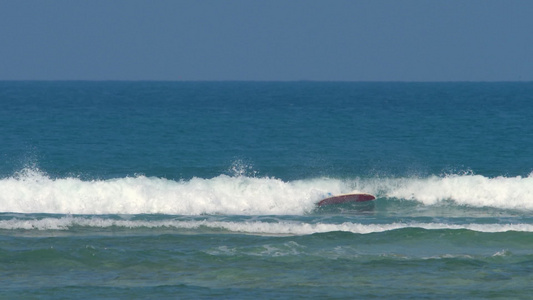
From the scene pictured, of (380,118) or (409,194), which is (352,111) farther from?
(409,194)

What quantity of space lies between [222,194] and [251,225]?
284 inches

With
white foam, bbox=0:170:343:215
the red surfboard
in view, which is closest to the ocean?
white foam, bbox=0:170:343:215

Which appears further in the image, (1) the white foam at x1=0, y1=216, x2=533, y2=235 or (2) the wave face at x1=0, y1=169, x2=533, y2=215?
(2) the wave face at x1=0, y1=169, x2=533, y2=215

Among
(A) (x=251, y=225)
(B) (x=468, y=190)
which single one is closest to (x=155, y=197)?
(A) (x=251, y=225)

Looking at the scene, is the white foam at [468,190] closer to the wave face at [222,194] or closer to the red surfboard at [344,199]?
the wave face at [222,194]

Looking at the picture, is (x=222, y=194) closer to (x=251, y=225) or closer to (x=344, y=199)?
(x=344, y=199)

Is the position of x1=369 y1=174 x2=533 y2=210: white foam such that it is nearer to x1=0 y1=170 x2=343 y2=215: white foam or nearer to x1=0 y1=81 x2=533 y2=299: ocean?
x1=0 y1=81 x2=533 y2=299: ocean

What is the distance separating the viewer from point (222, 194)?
33188 millimetres

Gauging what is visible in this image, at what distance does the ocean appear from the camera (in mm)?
19516

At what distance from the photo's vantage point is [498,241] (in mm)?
23812

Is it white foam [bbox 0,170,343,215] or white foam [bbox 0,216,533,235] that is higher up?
white foam [bbox 0,216,533,235]

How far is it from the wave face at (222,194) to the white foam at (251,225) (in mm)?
4512

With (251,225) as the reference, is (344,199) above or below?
below

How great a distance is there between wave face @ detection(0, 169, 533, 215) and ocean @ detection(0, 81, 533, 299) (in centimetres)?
8
